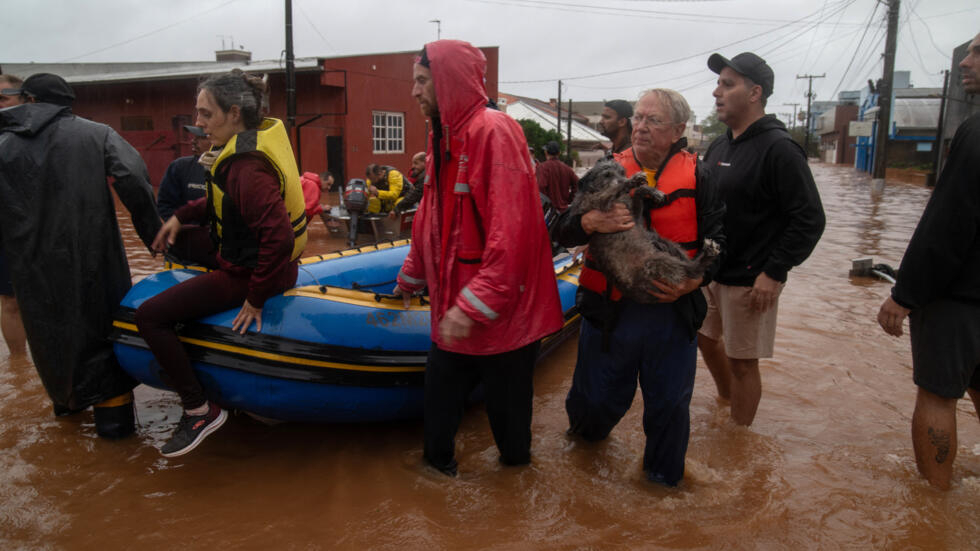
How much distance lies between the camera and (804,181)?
3.29 meters

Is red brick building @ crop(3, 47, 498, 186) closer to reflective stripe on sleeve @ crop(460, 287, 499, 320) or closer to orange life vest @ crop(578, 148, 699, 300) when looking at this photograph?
orange life vest @ crop(578, 148, 699, 300)

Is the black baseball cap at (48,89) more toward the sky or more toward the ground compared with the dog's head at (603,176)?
more toward the sky

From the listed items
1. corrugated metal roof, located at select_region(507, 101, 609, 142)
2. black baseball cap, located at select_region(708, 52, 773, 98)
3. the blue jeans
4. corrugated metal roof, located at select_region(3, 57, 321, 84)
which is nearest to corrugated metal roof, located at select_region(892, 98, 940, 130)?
corrugated metal roof, located at select_region(507, 101, 609, 142)

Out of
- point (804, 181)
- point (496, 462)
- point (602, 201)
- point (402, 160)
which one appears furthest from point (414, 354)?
point (402, 160)

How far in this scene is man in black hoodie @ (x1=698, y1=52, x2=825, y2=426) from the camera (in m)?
3.31

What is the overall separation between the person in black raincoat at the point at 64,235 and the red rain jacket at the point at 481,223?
76.5 inches

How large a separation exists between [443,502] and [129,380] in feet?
6.70

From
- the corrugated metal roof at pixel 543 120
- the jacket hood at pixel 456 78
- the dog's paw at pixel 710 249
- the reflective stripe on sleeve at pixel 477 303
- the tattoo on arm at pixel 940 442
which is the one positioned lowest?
the tattoo on arm at pixel 940 442

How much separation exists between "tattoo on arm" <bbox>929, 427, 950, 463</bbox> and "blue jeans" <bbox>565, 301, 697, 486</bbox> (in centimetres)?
119

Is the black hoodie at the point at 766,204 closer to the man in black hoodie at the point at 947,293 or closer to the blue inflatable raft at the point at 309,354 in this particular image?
the man in black hoodie at the point at 947,293

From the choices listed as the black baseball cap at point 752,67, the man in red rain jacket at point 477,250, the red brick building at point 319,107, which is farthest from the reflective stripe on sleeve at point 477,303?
the red brick building at point 319,107

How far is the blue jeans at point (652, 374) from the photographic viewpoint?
3.01m

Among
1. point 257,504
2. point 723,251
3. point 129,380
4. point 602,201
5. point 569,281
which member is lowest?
point 257,504

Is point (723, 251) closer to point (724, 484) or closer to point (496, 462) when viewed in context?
point (724, 484)
